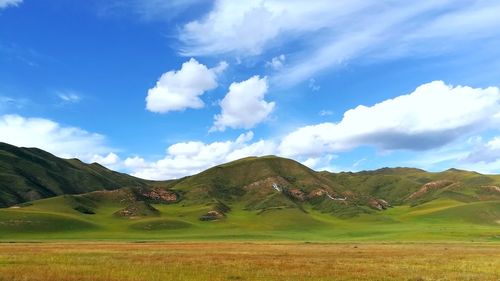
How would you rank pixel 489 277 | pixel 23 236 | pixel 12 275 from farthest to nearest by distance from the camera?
pixel 23 236 < pixel 489 277 < pixel 12 275

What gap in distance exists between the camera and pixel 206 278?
123ft

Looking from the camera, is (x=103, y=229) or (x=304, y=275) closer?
(x=304, y=275)

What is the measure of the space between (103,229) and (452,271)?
17035 cm

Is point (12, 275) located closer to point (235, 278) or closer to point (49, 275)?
point (49, 275)

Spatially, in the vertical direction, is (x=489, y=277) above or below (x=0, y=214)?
below

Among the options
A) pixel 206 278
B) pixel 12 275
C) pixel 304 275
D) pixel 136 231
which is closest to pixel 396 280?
pixel 304 275

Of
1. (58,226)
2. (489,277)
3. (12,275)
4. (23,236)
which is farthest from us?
(58,226)

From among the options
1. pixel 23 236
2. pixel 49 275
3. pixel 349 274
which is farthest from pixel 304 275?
pixel 23 236

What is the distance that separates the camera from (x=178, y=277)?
37812 millimetres

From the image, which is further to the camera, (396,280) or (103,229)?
(103,229)

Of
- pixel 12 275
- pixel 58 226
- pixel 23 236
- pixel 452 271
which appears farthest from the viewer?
pixel 58 226

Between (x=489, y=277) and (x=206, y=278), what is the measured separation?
22.4 metres

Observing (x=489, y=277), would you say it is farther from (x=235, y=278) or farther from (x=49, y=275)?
(x=49, y=275)

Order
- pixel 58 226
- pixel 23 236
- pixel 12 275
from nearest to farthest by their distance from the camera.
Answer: pixel 12 275, pixel 23 236, pixel 58 226
